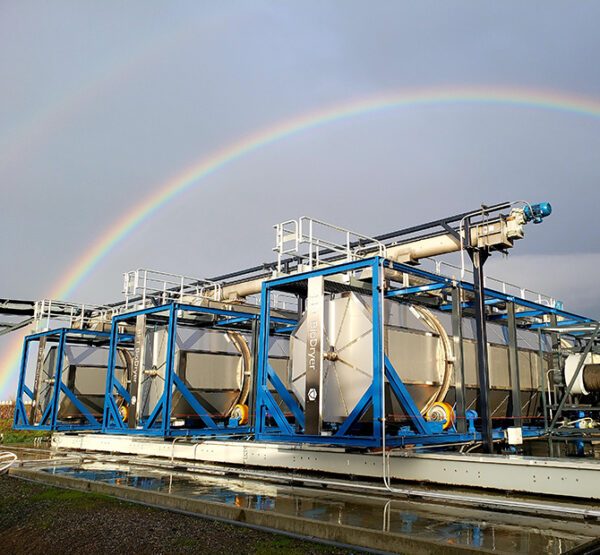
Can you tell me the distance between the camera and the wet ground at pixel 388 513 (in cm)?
759

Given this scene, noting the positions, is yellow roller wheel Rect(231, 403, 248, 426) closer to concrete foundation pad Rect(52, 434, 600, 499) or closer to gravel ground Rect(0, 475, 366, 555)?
concrete foundation pad Rect(52, 434, 600, 499)

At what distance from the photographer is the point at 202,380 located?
21391 millimetres

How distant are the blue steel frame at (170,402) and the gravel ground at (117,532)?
29.2 ft

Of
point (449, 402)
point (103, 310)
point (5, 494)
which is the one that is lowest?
point (5, 494)

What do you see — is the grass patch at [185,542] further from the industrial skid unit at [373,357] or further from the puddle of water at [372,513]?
the industrial skid unit at [373,357]

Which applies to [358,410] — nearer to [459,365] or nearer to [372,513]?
[459,365]

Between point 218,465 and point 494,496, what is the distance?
8.39m

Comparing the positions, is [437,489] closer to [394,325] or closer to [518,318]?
[394,325]

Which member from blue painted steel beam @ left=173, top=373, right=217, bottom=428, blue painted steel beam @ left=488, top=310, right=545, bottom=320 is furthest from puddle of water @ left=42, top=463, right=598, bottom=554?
blue painted steel beam @ left=488, top=310, right=545, bottom=320

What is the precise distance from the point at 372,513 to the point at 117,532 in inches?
156

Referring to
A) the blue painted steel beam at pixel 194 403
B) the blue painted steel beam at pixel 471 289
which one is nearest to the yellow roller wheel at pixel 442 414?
the blue painted steel beam at pixel 471 289

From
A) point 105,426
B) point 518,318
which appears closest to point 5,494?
point 105,426

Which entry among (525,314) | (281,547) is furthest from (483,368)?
(281,547)

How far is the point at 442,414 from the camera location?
590 inches
